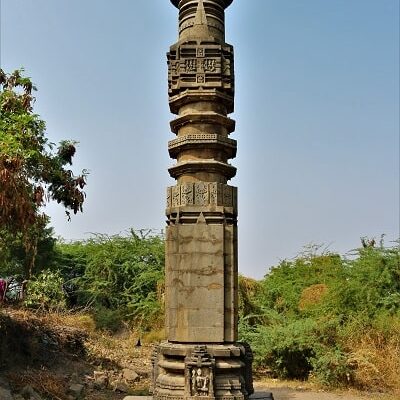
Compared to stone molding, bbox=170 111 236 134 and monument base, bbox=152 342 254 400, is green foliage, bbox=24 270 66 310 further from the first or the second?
stone molding, bbox=170 111 236 134

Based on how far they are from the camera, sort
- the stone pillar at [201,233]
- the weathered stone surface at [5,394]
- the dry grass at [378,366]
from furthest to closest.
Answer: the dry grass at [378,366] < the weathered stone surface at [5,394] < the stone pillar at [201,233]

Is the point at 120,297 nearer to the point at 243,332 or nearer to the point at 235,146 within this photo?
the point at 243,332

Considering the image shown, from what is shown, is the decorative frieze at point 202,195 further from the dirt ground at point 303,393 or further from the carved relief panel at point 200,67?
the dirt ground at point 303,393

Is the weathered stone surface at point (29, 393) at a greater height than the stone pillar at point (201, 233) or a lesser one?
lesser

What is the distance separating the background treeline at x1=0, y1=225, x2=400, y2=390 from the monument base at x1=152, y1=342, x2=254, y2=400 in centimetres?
736

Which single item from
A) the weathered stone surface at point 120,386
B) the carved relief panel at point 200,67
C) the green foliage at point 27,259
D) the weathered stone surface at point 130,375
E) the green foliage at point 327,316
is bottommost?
the weathered stone surface at point 120,386

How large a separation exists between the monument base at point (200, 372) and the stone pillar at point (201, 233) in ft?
0.04

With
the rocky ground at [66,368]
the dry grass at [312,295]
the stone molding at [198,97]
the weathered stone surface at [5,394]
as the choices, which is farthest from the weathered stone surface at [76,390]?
the dry grass at [312,295]

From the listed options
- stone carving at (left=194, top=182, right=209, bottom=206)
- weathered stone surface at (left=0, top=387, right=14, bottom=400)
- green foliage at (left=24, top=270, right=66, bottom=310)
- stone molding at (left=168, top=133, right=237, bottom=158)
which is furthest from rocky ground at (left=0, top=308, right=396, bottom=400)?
stone molding at (left=168, top=133, right=237, bottom=158)

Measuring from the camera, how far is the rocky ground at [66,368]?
35.0 feet

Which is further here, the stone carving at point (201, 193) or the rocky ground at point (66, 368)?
the rocky ground at point (66, 368)

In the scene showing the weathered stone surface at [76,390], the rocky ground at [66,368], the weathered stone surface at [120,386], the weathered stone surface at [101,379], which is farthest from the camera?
the weathered stone surface at [101,379]

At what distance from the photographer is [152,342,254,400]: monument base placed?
5.61 metres

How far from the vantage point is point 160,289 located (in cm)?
1970
